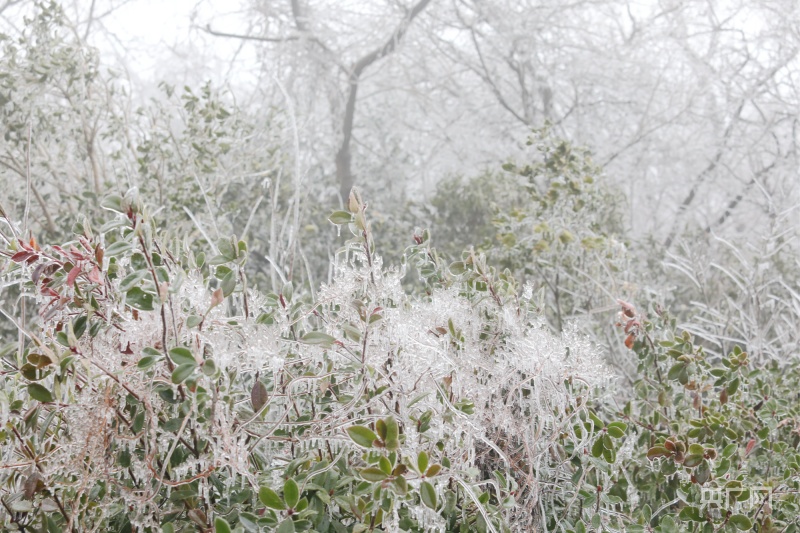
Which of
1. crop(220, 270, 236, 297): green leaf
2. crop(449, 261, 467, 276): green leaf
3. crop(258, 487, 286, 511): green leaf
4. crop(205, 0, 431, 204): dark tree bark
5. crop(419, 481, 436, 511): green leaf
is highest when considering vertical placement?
crop(205, 0, 431, 204): dark tree bark

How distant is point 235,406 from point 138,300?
268 mm

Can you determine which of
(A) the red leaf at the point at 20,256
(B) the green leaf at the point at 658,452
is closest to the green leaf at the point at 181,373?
(A) the red leaf at the point at 20,256

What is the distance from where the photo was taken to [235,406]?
1192 millimetres

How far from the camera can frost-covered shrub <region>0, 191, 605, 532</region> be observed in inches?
39.6

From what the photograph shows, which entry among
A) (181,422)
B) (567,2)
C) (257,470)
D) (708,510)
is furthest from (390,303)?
(567,2)

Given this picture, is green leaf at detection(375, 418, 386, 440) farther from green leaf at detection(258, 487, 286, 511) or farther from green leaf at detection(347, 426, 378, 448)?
green leaf at detection(258, 487, 286, 511)

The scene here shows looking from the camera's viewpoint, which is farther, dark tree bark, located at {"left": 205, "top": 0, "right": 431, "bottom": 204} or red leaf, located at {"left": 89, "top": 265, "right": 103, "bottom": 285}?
dark tree bark, located at {"left": 205, "top": 0, "right": 431, "bottom": 204}

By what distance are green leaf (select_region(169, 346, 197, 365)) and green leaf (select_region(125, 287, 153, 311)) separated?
0.10 m

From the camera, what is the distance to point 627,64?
21.9ft

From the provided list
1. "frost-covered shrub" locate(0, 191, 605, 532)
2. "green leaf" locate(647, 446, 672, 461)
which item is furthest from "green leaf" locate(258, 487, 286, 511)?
"green leaf" locate(647, 446, 672, 461)

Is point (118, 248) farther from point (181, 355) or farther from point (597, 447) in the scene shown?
point (597, 447)

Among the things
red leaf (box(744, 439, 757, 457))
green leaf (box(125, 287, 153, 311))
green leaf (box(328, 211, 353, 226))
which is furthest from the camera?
red leaf (box(744, 439, 757, 457))

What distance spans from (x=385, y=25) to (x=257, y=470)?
5.48 m

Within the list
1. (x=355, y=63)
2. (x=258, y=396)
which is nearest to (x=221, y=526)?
(x=258, y=396)
